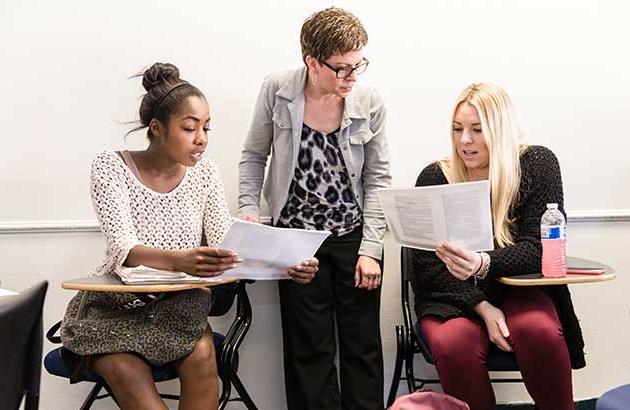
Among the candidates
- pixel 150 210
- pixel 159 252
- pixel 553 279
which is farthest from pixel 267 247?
pixel 553 279

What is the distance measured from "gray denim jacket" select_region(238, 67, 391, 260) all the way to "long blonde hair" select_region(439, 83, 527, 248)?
0.32m

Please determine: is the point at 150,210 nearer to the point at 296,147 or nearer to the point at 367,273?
the point at 296,147

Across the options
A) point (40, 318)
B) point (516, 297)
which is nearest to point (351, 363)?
point (516, 297)

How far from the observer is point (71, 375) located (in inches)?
88.0

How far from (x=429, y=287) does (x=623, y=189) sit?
1.02 metres

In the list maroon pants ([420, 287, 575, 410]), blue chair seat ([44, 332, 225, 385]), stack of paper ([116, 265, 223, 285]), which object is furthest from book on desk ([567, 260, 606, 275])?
blue chair seat ([44, 332, 225, 385])

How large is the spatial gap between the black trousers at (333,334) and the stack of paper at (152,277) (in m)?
0.58

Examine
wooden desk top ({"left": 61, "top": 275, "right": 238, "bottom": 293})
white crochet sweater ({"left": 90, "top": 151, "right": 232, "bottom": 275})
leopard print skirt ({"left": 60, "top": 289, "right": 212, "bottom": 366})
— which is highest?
white crochet sweater ({"left": 90, "top": 151, "right": 232, "bottom": 275})

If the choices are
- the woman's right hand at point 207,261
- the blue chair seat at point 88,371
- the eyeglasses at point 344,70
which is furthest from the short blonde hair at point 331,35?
the blue chair seat at point 88,371

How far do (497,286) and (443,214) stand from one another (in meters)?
0.44

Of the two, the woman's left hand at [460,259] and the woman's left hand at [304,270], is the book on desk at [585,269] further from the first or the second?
the woman's left hand at [304,270]

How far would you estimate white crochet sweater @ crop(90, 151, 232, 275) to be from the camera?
88.4 inches

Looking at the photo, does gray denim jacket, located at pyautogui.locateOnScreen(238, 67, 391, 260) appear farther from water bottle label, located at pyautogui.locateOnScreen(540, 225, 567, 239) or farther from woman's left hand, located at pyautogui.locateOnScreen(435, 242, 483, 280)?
water bottle label, located at pyautogui.locateOnScreen(540, 225, 567, 239)

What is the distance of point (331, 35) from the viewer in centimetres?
246
